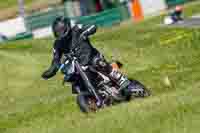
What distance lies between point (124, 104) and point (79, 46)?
67.1 inches

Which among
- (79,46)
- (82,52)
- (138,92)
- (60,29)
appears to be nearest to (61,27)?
(60,29)

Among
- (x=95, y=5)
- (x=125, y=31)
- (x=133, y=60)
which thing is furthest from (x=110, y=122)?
(x=95, y=5)

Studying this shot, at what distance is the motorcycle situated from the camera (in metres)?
13.5

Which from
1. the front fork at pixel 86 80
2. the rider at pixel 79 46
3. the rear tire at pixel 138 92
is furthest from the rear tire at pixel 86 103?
the rear tire at pixel 138 92

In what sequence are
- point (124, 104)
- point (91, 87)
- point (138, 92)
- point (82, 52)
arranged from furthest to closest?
point (138, 92)
point (82, 52)
point (91, 87)
point (124, 104)

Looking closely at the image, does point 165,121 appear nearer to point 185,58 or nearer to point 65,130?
point 65,130

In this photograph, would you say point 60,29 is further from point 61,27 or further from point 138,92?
point 138,92

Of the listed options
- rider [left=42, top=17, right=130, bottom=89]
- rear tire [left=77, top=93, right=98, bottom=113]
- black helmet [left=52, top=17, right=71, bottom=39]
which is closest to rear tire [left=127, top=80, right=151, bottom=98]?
rider [left=42, top=17, right=130, bottom=89]

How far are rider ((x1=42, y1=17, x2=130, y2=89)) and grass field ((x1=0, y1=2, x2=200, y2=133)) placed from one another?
1.01 metres

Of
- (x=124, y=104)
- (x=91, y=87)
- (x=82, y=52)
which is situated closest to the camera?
(x=124, y=104)

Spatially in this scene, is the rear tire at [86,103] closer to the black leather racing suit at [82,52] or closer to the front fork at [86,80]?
the front fork at [86,80]

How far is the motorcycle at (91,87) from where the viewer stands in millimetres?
13469

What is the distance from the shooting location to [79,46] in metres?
13.7

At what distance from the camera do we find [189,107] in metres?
11.4
